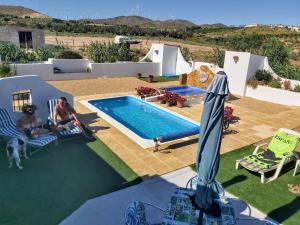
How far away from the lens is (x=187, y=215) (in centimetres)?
479

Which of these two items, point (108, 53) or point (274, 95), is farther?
point (108, 53)

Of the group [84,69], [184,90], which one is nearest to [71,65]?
[84,69]

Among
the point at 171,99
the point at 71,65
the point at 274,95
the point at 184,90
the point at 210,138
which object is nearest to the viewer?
the point at 210,138

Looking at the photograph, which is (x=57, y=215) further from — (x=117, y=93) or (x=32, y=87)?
(x=117, y=93)

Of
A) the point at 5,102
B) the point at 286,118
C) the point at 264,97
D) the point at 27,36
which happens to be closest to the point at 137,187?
the point at 5,102

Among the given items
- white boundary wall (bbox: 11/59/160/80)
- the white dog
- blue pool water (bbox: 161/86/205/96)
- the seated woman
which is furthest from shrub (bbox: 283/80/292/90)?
the white dog

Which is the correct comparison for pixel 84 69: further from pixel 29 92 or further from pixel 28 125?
pixel 28 125

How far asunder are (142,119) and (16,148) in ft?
24.3

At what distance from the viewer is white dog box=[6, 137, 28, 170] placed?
7824 mm

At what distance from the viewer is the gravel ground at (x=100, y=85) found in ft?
59.0

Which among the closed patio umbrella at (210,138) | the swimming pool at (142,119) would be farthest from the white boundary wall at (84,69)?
the closed patio umbrella at (210,138)

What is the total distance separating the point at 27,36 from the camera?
3553 cm

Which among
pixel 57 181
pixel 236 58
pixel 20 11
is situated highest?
pixel 20 11

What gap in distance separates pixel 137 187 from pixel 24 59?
61.4 feet
